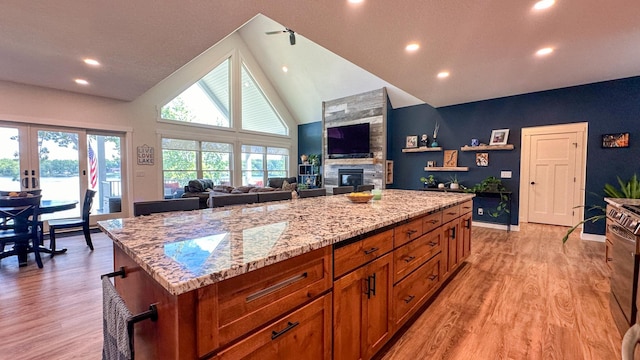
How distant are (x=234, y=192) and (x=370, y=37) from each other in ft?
12.2

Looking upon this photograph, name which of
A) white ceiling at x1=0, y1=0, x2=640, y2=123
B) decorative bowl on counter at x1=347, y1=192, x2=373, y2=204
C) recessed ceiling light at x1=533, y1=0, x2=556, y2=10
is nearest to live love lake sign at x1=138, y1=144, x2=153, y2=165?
white ceiling at x1=0, y1=0, x2=640, y2=123

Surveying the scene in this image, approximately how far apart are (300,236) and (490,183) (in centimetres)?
541

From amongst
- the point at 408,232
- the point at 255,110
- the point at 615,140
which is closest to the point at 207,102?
the point at 255,110

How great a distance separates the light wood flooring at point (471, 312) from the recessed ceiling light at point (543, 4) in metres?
2.54

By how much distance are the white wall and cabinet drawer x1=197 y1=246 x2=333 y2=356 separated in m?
6.21

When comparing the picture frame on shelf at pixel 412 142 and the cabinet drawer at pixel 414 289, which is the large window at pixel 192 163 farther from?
the cabinet drawer at pixel 414 289

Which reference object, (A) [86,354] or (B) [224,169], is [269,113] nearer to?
(B) [224,169]

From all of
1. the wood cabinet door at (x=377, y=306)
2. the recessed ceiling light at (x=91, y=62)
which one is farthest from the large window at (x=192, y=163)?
the wood cabinet door at (x=377, y=306)

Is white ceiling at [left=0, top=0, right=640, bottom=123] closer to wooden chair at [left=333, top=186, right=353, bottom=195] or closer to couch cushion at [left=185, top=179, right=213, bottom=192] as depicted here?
wooden chair at [left=333, top=186, right=353, bottom=195]

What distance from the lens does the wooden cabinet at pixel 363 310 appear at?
127 centimetres

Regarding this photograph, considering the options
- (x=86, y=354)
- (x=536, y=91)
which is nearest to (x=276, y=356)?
(x=86, y=354)

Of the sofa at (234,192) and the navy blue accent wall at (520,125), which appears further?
the navy blue accent wall at (520,125)

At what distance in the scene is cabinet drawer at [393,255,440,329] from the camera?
5.69 feet

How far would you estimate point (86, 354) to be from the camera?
1688 millimetres
